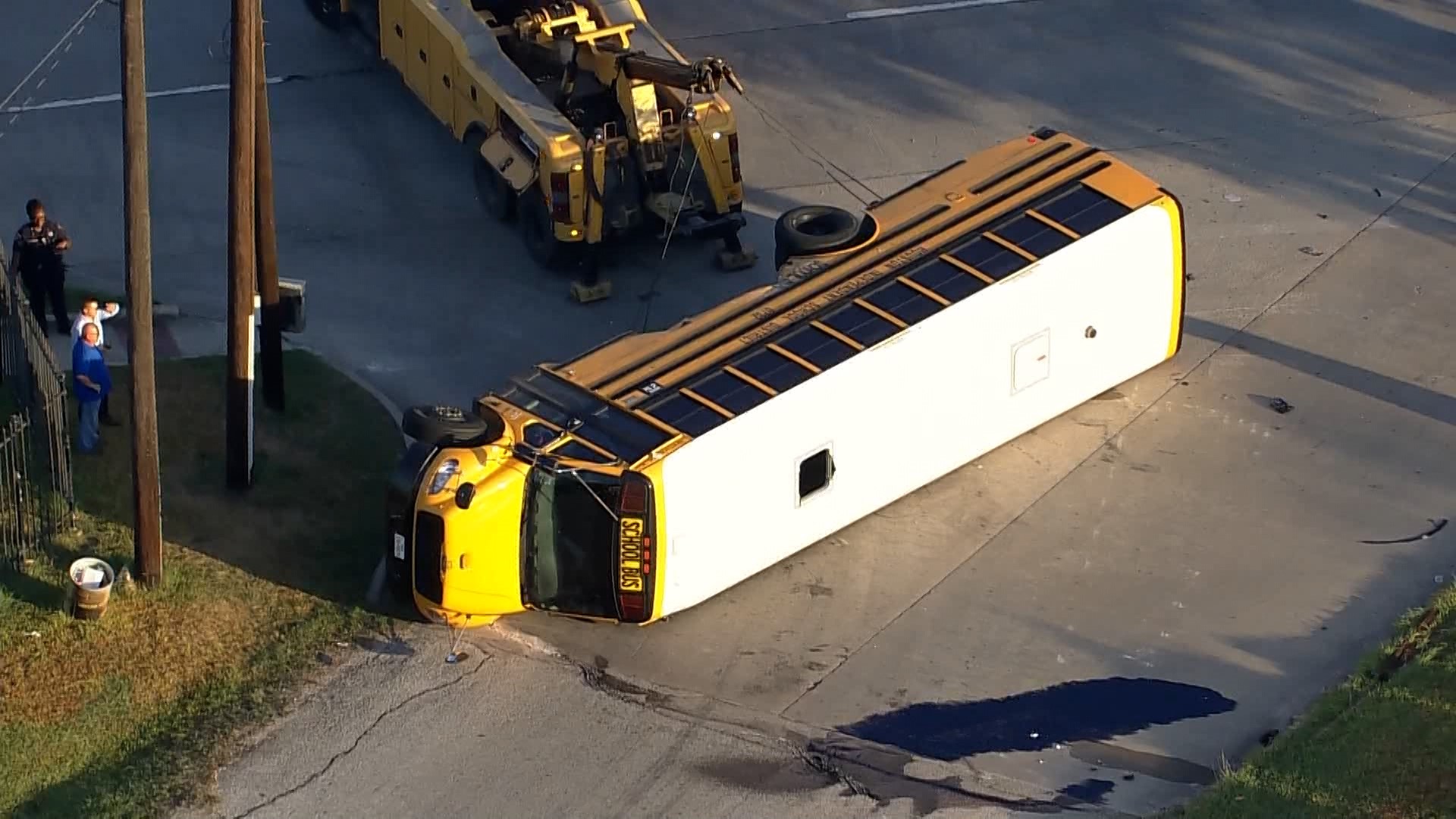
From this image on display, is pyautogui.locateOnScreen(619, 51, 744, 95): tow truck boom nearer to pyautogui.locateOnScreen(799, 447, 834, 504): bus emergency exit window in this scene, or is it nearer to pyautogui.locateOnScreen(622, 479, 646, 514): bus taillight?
pyautogui.locateOnScreen(799, 447, 834, 504): bus emergency exit window

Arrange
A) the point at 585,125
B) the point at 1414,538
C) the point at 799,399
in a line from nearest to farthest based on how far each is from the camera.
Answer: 1. the point at 799,399
2. the point at 1414,538
3. the point at 585,125

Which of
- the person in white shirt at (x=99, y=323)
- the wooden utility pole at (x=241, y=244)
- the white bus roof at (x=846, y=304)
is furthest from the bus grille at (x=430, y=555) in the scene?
the person in white shirt at (x=99, y=323)

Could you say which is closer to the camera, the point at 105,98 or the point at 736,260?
the point at 736,260

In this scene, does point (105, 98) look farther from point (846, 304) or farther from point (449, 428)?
point (846, 304)

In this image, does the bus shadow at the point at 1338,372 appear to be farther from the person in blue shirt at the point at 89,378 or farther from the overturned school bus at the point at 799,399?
the person in blue shirt at the point at 89,378

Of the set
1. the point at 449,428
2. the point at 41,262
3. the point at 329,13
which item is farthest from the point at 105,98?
the point at 449,428

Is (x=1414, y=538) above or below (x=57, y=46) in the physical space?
below

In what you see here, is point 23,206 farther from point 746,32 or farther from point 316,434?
point 746,32

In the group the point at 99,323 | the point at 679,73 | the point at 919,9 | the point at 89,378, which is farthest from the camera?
the point at 919,9
